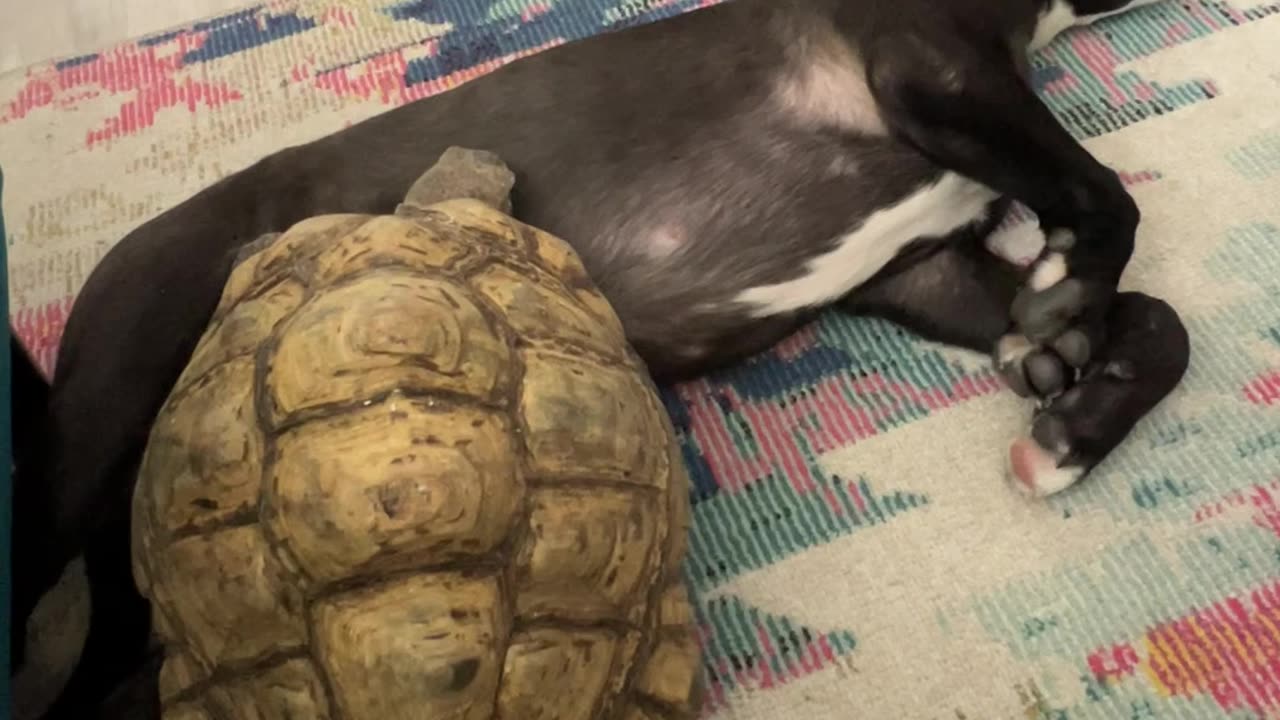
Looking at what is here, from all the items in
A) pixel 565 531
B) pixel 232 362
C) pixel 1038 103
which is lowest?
pixel 1038 103

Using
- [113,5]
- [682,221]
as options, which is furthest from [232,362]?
[113,5]

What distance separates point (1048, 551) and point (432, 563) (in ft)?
2.22

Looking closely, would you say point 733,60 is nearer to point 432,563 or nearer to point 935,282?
point 935,282

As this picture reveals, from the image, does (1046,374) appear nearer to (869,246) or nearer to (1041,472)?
(1041,472)

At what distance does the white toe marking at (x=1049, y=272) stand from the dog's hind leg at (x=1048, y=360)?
5cm

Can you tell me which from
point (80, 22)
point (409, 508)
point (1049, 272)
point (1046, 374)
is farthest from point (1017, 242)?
point (80, 22)

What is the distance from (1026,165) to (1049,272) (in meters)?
0.13

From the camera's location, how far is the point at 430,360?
797 mm

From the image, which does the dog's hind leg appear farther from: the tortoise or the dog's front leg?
the tortoise

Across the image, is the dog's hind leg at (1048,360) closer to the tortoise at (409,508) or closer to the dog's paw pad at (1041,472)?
the dog's paw pad at (1041,472)

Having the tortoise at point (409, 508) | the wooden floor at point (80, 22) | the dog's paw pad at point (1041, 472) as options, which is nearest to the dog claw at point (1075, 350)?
the dog's paw pad at point (1041, 472)

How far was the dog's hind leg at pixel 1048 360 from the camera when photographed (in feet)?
3.99

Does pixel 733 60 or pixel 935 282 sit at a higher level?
pixel 733 60

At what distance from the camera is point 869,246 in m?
1.33
